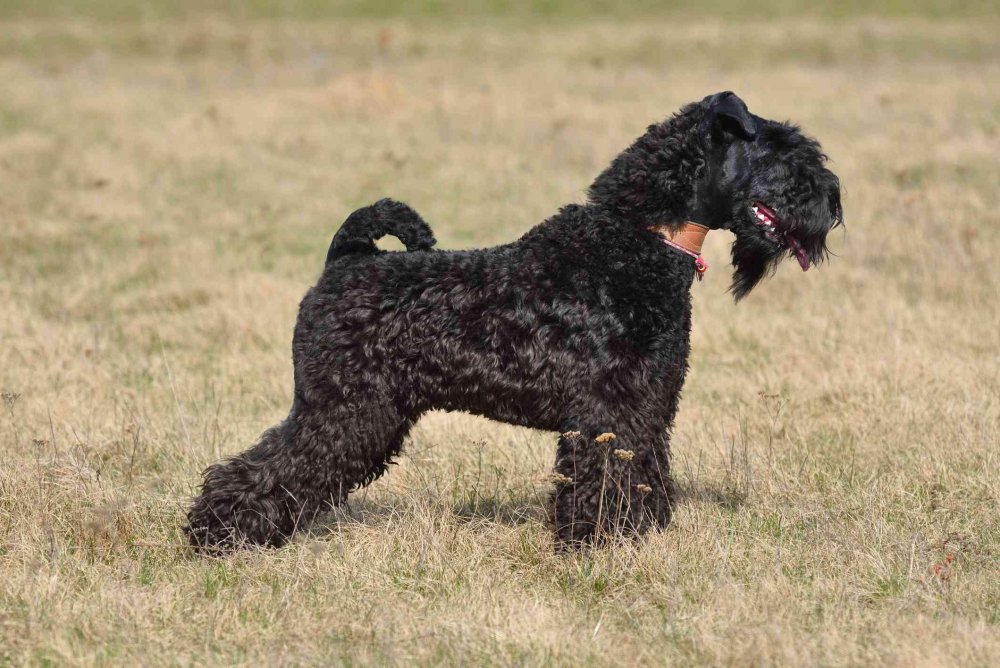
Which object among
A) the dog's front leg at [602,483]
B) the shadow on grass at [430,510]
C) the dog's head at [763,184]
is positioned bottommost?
the shadow on grass at [430,510]

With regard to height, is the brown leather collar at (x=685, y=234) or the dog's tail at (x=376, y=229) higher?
the brown leather collar at (x=685, y=234)

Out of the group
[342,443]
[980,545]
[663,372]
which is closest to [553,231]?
[663,372]

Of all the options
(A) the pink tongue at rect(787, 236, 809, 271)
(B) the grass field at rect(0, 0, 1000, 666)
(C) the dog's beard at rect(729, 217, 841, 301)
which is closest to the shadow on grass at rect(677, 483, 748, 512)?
(B) the grass field at rect(0, 0, 1000, 666)

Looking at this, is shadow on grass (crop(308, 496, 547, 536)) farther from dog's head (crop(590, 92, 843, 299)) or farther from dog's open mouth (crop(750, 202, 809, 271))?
dog's open mouth (crop(750, 202, 809, 271))

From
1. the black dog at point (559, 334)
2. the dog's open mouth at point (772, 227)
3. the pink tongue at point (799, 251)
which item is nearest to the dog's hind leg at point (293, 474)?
the black dog at point (559, 334)

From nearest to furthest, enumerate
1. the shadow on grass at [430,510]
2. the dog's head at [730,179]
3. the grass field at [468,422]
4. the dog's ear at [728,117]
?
the grass field at [468,422] < the dog's ear at [728,117] < the dog's head at [730,179] < the shadow on grass at [430,510]

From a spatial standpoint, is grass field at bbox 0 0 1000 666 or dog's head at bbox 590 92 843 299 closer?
grass field at bbox 0 0 1000 666

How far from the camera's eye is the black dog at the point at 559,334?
5281mm

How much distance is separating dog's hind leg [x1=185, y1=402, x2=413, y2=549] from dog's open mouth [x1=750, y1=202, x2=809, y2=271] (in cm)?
194

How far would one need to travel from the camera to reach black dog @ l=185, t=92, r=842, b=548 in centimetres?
528

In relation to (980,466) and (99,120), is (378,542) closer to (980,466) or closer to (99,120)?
(980,466)

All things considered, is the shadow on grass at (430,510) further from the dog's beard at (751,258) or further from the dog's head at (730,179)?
the dog's head at (730,179)

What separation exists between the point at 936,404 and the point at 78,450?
5.36 m

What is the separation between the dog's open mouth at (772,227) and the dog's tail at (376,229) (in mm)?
1591
